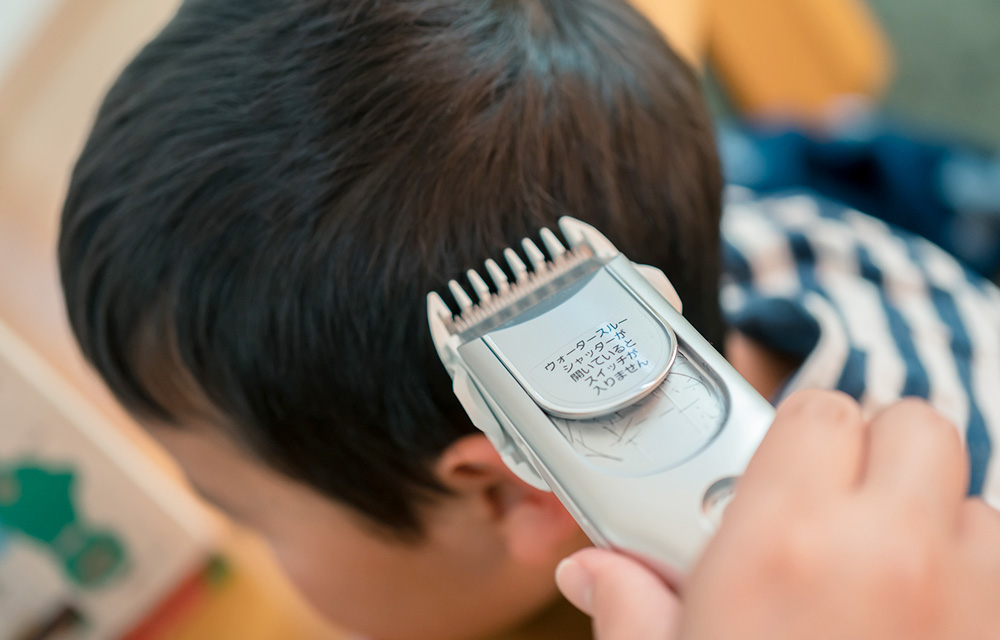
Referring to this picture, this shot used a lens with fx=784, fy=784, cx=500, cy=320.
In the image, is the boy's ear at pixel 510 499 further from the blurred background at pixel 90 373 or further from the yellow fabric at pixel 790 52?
the yellow fabric at pixel 790 52

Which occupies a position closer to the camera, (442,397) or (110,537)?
(442,397)

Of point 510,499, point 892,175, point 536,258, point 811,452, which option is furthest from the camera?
point 892,175

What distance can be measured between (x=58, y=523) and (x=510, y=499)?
0.41 meters

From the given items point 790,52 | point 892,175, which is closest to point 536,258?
point 892,175

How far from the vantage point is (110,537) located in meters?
0.65

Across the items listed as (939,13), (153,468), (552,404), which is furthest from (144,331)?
(939,13)

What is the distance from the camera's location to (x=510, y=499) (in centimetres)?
Result: 42

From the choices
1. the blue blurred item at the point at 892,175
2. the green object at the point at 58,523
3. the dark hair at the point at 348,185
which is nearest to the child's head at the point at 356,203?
the dark hair at the point at 348,185

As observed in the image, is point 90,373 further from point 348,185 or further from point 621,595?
point 621,595

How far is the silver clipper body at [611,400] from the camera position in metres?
0.21

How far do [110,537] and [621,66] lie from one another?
55 centimetres

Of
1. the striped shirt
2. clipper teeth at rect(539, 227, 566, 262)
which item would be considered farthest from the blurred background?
clipper teeth at rect(539, 227, 566, 262)

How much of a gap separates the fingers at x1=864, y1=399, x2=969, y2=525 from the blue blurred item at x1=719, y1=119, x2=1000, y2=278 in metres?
0.68

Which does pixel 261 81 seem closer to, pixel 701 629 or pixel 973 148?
pixel 701 629
